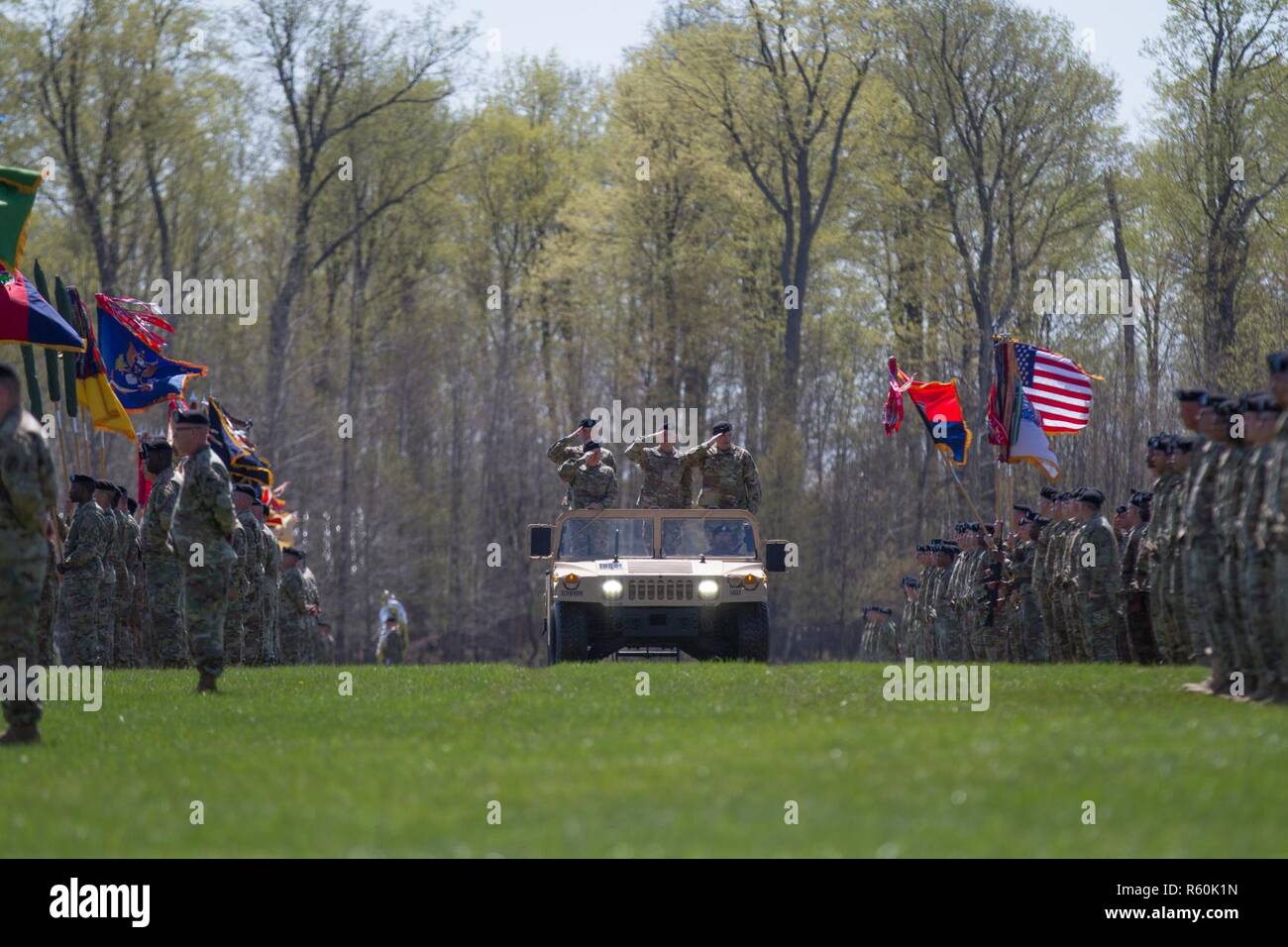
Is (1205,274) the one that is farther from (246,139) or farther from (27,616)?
(27,616)

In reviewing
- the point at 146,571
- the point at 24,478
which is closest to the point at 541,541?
the point at 146,571

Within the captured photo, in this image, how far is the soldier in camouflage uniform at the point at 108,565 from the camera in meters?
23.1

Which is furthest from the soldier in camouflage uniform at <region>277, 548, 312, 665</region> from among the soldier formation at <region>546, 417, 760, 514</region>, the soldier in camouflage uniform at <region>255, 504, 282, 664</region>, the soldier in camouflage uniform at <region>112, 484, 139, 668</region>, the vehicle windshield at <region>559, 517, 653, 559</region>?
the vehicle windshield at <region>559, 517, 653, 559</region>

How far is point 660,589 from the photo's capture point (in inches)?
866

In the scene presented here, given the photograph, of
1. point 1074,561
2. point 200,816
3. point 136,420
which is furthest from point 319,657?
point 200,816

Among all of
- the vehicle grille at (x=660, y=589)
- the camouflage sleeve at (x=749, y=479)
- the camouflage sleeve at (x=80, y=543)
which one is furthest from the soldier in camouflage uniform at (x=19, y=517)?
the camouflage sleeve at (x=749, y=479)

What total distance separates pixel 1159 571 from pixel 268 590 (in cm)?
1296

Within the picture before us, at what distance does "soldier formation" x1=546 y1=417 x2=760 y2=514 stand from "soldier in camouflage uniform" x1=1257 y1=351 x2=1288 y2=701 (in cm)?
1100

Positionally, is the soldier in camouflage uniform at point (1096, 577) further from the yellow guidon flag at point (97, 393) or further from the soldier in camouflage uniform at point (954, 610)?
the yellow guidon flag at point (97, 393)

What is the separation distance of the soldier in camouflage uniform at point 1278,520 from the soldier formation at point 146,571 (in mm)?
8275

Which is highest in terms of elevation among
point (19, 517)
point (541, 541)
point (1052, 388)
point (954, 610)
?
point (1052, 388)

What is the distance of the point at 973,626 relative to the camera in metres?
27.7

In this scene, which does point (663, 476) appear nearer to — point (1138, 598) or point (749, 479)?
point (749, 479)
